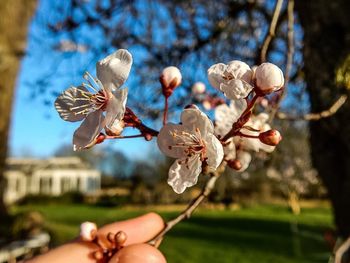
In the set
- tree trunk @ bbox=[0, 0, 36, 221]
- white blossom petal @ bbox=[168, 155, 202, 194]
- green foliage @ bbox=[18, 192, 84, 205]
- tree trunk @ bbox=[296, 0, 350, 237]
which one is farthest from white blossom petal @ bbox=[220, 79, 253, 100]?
green foliage @ bbox=[18, 192, 84, 205]

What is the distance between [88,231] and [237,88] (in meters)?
0.37

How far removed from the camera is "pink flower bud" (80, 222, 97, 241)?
0.79 metres

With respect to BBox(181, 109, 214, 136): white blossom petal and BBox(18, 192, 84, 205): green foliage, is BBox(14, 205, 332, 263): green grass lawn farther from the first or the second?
BBox(18, 192, 84, 205): green foliage

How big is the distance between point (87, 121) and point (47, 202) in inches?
984

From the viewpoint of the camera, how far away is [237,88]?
63cm

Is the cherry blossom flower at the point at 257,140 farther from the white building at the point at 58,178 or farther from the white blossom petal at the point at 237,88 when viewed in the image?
the white building at the point at 58,178

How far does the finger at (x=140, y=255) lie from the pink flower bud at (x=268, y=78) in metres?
0.28

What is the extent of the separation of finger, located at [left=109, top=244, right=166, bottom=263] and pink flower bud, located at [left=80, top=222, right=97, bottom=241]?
119 mm

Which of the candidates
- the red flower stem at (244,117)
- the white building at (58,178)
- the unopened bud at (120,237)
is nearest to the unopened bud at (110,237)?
the unopened bud at (120,237)

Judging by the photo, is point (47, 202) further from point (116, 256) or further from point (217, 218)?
point (116, 256)

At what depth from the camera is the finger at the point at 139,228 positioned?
2.64 feet

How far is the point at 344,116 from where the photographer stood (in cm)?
200

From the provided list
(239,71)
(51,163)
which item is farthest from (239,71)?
(51,163)

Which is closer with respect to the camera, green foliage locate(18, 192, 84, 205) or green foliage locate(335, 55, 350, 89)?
green foliage locate(335, 55, 350, 89)
